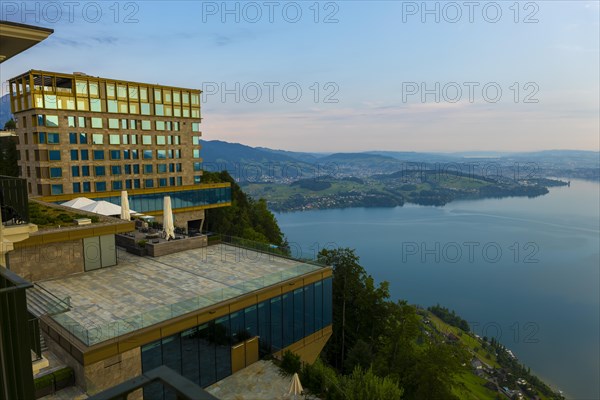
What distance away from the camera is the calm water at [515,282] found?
338 ft

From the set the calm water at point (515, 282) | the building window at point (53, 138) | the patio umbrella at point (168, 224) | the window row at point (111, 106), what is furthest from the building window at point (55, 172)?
the calm water at point (515, 282)

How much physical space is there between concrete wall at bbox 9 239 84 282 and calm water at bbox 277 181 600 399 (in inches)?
2545

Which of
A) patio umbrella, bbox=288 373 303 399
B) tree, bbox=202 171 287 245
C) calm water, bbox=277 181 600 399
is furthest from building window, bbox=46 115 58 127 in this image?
calm water, bbox=277 181 600 399

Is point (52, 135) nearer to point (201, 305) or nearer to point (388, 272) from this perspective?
point (201, 305)

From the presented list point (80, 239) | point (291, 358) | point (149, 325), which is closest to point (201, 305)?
point (149, 325)

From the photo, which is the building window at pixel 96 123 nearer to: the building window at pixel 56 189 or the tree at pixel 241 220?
the building window at pixel 56 189

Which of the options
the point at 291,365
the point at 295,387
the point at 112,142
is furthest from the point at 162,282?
the point at 112,142

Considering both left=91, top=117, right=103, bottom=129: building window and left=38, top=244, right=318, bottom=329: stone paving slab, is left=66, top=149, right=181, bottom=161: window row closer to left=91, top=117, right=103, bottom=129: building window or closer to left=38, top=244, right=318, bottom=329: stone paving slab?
left=91, top=117, right=103, bottom=129: building window

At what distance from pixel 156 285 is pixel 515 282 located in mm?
145950

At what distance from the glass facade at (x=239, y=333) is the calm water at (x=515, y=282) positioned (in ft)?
202

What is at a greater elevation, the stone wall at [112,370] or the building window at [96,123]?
the building window at [96,123]

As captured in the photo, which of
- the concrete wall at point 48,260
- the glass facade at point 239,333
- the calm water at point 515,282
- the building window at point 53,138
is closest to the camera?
the glass facade at point 239,333

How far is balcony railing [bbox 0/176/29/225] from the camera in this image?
9.29 metres

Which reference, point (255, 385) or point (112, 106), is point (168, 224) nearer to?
point (255, 385)
